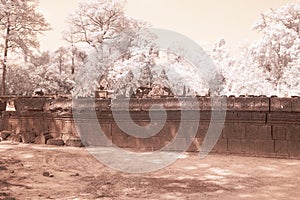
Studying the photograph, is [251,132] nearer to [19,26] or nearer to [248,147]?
[248,147]

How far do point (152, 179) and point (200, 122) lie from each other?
2884 millimetres

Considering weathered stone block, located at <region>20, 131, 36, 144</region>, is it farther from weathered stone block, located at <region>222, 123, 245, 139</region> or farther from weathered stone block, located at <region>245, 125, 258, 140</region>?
weathered stone block, located at <region>245, 125, 258, 140</region>

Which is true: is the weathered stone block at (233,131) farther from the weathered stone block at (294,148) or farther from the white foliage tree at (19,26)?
the white foliage tree at (19,26)

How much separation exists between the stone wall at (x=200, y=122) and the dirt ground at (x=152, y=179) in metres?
0.43

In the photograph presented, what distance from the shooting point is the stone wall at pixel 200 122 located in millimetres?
7466

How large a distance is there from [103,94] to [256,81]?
13.2 meters

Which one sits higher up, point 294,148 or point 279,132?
point 279,132

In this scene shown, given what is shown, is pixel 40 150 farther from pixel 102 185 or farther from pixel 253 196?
pixel 253 196

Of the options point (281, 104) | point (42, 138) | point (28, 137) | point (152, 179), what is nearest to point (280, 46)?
point (281, 104)

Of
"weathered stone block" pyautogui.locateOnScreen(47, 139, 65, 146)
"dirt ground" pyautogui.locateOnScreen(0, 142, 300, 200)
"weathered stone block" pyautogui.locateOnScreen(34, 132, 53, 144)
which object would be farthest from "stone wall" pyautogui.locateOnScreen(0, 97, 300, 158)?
"dirt ground" pyautogui.locateOnScreen(0, 142, 300, 200)

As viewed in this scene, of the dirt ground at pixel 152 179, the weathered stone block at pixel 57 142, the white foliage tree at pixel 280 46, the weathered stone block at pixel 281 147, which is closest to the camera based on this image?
the dirt ground at pixel 152 179

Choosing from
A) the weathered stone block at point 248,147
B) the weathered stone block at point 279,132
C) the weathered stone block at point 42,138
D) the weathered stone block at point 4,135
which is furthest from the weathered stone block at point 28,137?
the weathered stone block at point 279,132

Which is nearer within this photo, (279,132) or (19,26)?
(279,132)

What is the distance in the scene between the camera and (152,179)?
5.74m
